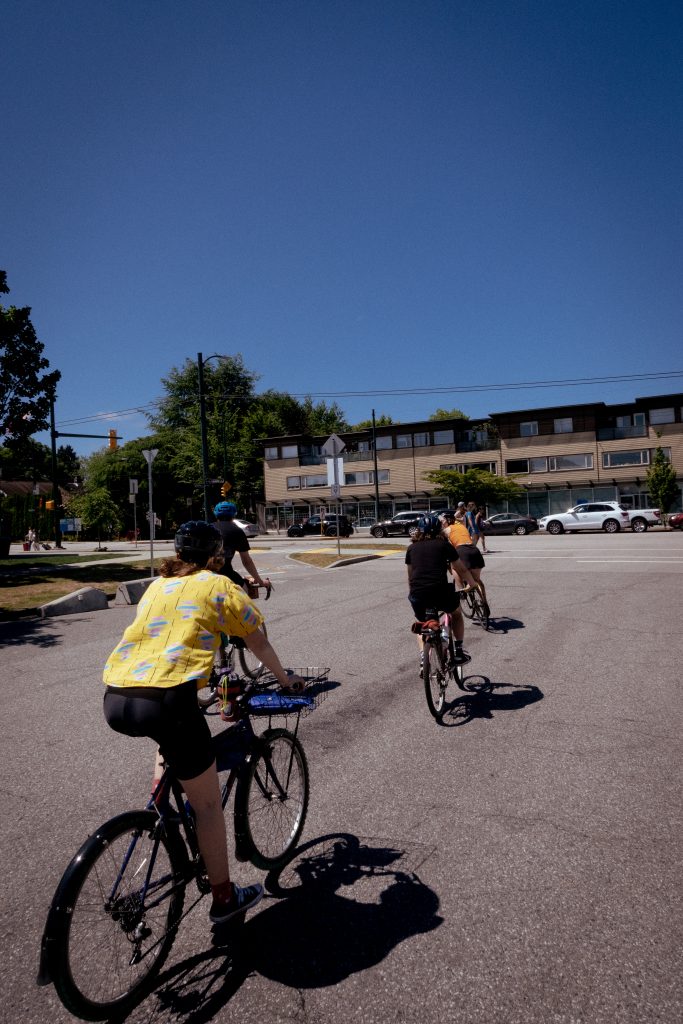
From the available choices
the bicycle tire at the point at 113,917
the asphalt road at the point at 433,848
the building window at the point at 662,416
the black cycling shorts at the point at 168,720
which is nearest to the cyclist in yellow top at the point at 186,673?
the black cycling shorts at the point at 168,720

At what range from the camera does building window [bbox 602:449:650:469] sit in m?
49.1

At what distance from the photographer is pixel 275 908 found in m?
3.07

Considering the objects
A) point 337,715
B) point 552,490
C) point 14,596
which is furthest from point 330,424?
point 337,715

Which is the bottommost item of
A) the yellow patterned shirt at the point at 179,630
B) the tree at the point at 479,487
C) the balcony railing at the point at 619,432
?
the yellow patterned shirt at the point at 179,630

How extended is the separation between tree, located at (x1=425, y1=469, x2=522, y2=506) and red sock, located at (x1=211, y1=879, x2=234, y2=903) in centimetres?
4514

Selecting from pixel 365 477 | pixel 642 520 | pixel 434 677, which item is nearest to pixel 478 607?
pixel 434 677

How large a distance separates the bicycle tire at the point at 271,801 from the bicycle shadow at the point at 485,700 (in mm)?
2285

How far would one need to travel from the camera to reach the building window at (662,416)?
4872 centimetres

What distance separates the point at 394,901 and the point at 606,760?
7.61 feet

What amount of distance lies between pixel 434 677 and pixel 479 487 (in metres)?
42.8

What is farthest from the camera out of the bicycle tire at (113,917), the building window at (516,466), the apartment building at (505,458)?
the building window at (516,466)

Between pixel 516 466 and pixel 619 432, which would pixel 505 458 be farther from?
pixel 619 432

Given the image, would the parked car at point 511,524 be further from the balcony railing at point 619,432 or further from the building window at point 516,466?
the balcony railing at point 619,432

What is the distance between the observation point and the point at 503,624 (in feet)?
32.4
